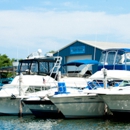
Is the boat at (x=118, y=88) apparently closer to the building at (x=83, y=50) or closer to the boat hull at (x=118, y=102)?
the boat hull at (x=118, y=102)

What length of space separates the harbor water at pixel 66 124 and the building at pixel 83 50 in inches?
850

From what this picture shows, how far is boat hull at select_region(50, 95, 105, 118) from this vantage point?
22.5 meters

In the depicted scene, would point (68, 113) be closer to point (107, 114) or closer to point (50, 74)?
point (107, 114)

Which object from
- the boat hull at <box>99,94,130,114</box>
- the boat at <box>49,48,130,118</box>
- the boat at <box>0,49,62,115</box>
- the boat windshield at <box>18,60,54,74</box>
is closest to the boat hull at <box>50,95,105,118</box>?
the boat at <box>49,48,130,118</box>

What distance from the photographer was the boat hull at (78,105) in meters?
22.5

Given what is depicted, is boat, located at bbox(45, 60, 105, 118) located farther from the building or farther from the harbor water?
the building

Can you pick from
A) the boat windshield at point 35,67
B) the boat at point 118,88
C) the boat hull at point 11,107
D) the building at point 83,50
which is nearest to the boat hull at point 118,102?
the boat at point 118,88

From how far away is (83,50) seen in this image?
48.0 m

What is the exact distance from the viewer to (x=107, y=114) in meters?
23.3

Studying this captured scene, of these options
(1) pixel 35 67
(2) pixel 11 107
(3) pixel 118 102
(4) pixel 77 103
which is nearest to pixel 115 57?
(4) pixel 77 103

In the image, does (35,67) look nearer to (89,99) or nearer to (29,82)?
(29,82)

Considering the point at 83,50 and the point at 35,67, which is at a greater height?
the point at 83,50

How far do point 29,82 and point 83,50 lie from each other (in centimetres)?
2136

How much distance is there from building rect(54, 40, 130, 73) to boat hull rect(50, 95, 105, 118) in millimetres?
21379
